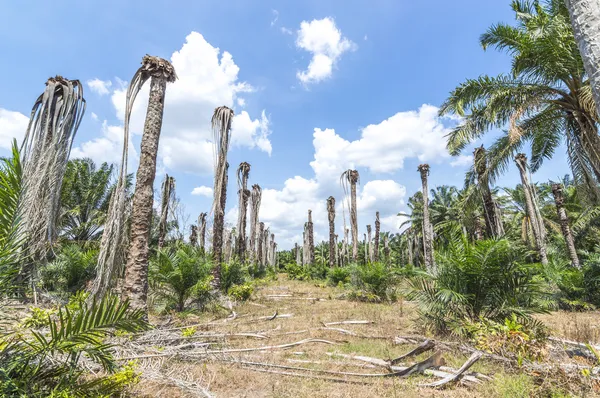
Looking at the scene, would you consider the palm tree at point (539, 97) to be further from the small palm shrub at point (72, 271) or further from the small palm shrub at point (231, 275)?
the small palm shrub at point (72, 271)

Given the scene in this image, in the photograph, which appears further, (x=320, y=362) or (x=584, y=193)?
(x=584, y=193)

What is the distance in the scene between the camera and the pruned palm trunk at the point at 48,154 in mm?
5242

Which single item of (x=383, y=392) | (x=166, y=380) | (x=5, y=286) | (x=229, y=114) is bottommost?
(x=383, y=392)

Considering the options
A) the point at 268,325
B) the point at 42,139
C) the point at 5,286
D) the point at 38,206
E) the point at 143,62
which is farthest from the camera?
the point at 268,325

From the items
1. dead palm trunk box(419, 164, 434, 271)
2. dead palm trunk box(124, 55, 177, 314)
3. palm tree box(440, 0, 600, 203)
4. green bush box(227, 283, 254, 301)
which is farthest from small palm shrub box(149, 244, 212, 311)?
dead palm trunk box(419, 164, 434, 271)

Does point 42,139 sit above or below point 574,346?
above

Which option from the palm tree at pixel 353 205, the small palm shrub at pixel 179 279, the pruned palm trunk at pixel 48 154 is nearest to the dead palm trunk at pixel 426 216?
the palm tree at pixel 353 205

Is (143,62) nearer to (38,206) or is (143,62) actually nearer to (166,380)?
(38,206)

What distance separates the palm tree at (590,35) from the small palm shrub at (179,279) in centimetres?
879

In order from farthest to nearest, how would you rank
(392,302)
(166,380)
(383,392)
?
(392,302)
(383,392)
(166,380)

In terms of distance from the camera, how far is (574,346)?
4527 millimetres

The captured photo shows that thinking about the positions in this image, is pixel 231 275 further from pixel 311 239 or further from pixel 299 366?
pixel 311 239

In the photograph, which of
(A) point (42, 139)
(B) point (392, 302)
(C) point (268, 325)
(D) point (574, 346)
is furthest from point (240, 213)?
(D) point (574, 346)

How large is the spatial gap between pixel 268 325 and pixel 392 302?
6.69 m
